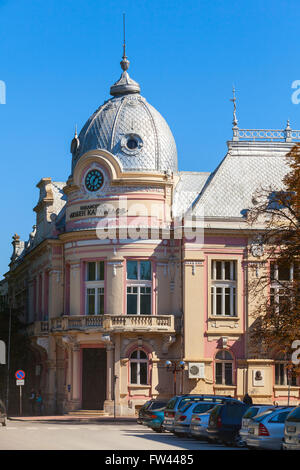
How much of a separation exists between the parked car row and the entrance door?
15192 mm

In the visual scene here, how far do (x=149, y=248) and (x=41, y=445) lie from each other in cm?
2979

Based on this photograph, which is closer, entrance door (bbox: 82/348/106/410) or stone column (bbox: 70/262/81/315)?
entrance door (bbox: 82/348/106/410)

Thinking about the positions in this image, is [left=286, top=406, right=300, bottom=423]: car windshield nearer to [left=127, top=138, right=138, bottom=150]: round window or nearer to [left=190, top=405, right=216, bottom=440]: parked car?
[left=190, top=405, right=216, bottom=440]: parked car

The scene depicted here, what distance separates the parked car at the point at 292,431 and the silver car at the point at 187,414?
32.8ft

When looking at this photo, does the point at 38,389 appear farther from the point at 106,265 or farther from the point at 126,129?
the point at 126,129

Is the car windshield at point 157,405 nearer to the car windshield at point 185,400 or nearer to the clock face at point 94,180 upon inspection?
the car windshield at point 185,400

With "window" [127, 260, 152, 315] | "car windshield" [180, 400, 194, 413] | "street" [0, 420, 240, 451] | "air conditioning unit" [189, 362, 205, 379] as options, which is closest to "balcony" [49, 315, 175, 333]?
"window" [127, 260, 152, 315]

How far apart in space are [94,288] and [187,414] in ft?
77.9

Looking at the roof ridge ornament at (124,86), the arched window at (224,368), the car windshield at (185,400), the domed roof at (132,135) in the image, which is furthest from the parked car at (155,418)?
the roof ridge ornament at (124,86)

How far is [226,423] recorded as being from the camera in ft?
117

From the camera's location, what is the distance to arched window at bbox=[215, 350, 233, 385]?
60.8 meters

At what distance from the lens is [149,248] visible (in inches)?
2435
